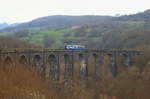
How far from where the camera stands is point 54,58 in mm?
43312

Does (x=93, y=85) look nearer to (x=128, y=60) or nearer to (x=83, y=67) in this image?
(x=83, y=67)

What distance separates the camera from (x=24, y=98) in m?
12.8

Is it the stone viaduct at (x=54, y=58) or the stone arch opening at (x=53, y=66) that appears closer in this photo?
the stone viaduct at (x=54, y=58)

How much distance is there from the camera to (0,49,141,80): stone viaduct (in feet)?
122

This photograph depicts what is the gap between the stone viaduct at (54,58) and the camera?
1465 inches

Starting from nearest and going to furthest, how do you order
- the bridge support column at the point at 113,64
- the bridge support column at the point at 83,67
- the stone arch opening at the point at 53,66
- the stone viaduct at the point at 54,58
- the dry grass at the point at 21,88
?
the dry grass at the point at 21,88 → the stone viaduct at the point at 54,58 → the stone arch opening at the point at 53,66 → the bridge support column at the point at 83,67 → the bridge support column at the point at 113,64

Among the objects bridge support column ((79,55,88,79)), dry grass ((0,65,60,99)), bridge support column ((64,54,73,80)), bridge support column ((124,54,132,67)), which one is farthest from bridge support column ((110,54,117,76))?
dry grass ((0,65,60,99))

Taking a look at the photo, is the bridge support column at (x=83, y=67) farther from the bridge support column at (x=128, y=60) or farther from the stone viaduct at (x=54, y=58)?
the bridge support column at (x=128, y=60)

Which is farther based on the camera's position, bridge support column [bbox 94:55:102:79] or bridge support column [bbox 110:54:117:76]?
bridge support column [bbox 110:54:117:76]

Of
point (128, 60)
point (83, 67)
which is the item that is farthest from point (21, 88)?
point (128, 60)

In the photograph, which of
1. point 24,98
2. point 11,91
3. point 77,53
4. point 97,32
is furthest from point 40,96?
point 97,32

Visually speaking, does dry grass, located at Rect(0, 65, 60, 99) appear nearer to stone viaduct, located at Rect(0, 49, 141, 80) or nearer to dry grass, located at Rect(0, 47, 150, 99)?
dry grass, located at Rect(0, 47, 150, 99)

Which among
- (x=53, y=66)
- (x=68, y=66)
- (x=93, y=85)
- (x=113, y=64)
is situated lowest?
(x=93, y=85)

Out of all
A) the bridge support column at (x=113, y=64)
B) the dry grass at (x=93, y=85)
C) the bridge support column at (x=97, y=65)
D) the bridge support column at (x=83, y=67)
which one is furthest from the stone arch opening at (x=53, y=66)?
the bridge support column at (x=113, y=64)
